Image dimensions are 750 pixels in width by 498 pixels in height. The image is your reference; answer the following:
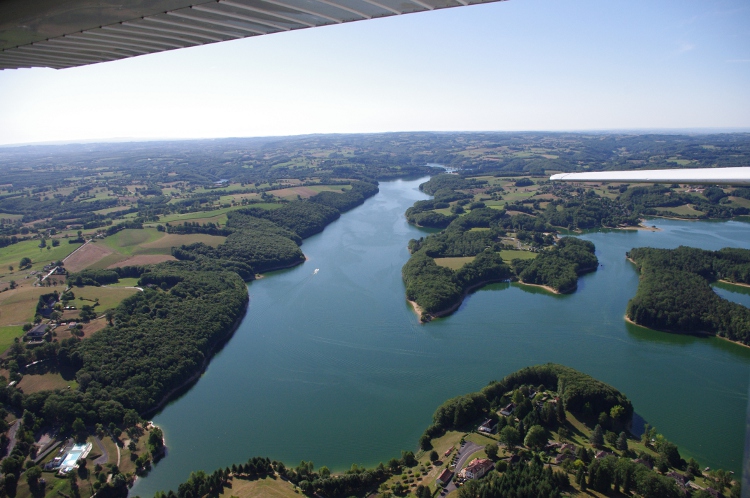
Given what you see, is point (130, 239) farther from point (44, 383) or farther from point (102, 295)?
point (44, 383)

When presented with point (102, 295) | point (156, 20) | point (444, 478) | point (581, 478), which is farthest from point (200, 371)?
point (156, 20)

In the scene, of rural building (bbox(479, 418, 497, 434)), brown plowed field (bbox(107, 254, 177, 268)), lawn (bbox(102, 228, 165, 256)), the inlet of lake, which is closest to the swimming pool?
the inlet of lake

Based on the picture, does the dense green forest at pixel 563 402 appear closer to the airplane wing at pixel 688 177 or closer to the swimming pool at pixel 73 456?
the swimming pool at pixel 73 456

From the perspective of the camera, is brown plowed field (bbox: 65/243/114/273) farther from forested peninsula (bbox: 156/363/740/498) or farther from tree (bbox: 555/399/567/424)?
tree (bbox: 555/399/567/424)

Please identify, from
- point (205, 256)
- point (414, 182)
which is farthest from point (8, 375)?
point (414, 182)

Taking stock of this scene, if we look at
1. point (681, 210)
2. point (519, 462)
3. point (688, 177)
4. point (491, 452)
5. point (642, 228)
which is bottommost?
point (642, 228)

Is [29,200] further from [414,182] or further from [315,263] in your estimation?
[414,182]

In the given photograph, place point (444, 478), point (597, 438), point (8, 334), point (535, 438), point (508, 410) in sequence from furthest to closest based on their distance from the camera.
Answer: point (8, 334), point (508, 410), point (597, 438), point (535, 438), point (444, 478)
